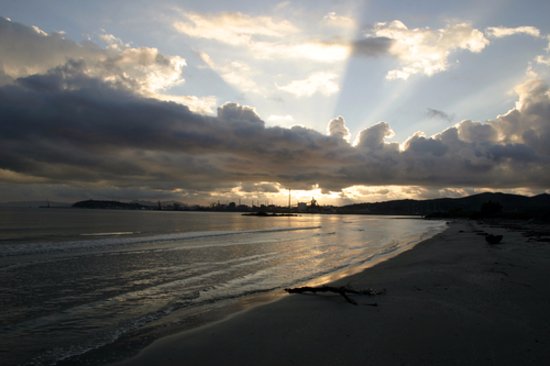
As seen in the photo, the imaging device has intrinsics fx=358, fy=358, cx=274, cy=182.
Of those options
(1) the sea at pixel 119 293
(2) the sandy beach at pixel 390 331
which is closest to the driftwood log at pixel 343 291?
(2) the sandy beach at pixel 390 331

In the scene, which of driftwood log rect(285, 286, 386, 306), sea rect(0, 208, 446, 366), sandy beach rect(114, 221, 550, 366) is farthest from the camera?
driftwood log rect(285, 286, 386, 306)

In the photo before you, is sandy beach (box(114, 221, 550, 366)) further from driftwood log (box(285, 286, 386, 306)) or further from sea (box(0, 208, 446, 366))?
sea (box(0, 208, 446, 366))

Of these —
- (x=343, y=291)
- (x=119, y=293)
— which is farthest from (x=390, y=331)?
(x=119, y=293)

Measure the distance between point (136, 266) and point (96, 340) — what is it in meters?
12.3

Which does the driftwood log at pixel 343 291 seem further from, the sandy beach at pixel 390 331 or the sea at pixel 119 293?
the sea at pixel 119 293

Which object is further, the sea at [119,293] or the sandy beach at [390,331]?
the sea at [119,293]

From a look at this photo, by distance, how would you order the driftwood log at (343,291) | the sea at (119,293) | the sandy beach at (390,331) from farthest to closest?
the driftwood log at (343,291)
the sea at (119,293)
the sandy beach at (390,331)

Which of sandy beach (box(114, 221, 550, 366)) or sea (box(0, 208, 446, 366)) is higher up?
sandy beach (box(114, 221, 550, 366))

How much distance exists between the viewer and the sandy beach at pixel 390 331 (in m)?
6.48

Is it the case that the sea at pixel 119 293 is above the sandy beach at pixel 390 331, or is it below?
below

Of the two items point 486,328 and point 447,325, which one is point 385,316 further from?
point 486,328

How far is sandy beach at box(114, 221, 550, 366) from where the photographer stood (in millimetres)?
6475

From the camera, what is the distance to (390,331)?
780 centimetres

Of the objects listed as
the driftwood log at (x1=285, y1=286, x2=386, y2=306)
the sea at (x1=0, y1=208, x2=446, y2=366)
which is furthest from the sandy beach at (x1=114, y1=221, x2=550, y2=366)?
the sea at (x1=0, y1=208, x2=446, y2=366)
